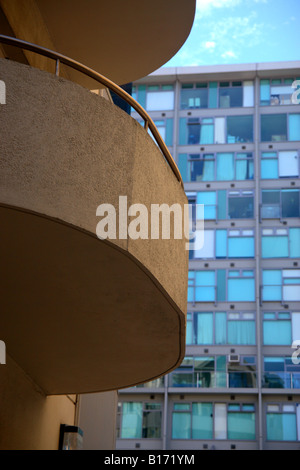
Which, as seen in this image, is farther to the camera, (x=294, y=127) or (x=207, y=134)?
(x=207, y=134)

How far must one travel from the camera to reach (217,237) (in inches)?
1351

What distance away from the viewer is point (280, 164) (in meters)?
35.6

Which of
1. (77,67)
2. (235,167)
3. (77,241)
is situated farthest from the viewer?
(235,167)

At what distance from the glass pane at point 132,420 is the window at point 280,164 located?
43.9 feet

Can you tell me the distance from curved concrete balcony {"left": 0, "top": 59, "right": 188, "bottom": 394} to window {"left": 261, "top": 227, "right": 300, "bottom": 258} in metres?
25.2

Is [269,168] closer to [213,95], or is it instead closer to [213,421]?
[213,95]

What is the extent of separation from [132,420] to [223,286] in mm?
7749

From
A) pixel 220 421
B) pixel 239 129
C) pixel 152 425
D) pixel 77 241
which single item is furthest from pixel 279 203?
pixel 77 241

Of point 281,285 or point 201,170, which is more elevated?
point 201,170

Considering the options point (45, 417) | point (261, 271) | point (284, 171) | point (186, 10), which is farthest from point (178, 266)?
point (284, 171)

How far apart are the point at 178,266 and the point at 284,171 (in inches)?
1119

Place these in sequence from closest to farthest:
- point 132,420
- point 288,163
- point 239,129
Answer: point 132,420 < point 288,163 < point 239,129

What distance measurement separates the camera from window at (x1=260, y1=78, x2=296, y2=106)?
3656 cm
